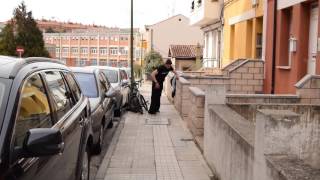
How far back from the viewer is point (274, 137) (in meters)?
4.70

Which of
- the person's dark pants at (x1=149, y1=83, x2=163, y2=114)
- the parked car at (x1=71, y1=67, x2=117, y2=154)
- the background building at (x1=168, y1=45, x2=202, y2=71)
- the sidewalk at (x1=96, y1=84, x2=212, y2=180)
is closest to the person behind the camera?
the sidewalk at (x1=96, y1=84, x2=212, y2=180)

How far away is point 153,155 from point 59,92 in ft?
14.3

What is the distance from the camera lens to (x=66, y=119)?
5.42m

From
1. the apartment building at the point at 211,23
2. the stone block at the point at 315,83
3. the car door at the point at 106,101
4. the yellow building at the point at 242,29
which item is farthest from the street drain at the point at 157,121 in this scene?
the apartment building at the point at 211,23

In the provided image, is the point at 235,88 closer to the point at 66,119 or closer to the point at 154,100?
the point at 154,100

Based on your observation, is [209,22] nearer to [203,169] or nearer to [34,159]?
[203,169]

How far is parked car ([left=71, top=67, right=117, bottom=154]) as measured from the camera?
32.2ft

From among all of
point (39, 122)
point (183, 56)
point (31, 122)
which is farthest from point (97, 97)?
point (183, 56)

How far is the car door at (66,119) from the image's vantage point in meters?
5.06

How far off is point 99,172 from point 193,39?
243 feet

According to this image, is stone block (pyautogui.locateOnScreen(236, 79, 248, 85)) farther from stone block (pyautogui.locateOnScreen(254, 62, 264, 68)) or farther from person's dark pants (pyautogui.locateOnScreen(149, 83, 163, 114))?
person's dark pants (pyautogui.locateOnScreen(149, 83, 163, 114))

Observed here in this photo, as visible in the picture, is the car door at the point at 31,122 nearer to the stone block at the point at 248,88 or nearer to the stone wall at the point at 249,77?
the stone wall at the point at 249,77

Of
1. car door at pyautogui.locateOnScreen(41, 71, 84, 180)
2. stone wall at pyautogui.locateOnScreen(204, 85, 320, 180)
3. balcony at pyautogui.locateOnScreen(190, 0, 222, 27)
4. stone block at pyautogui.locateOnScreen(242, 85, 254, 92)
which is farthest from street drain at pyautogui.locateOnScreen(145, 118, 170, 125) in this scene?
balcony at pyautogui.locateOnScreen(190, 0, 222, 27)

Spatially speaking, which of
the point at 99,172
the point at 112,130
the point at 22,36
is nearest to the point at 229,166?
the point at 99,172
